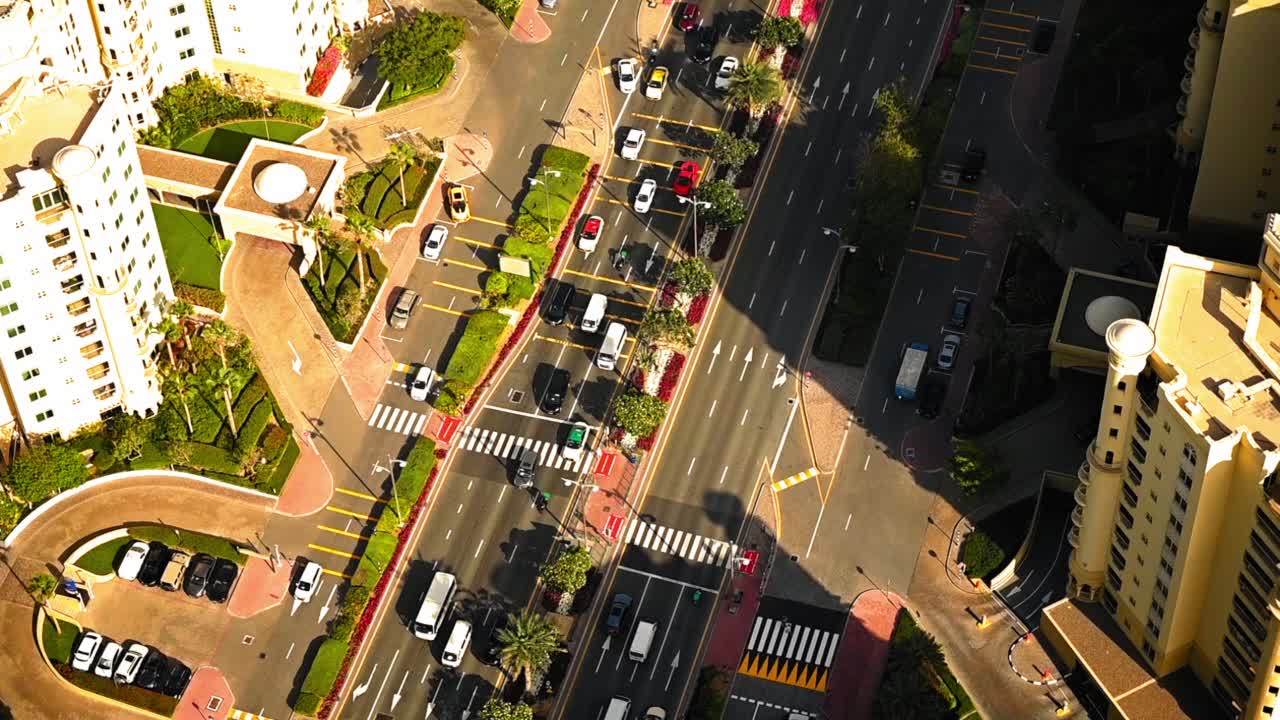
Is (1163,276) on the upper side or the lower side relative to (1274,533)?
upper

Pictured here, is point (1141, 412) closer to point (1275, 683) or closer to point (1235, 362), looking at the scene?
point (1235, 362)

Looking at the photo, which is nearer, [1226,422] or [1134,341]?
[1226,422]

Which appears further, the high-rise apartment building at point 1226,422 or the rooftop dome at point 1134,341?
the rooftop dome at point 1134,341

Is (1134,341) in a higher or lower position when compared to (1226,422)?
higher

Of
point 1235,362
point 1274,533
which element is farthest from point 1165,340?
point 1274,533

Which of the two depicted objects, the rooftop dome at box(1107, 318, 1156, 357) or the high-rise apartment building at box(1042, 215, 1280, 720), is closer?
the high-rise apartment building at box(1042, 215, 1280, 720)

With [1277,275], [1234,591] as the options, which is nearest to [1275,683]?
[1234,591]

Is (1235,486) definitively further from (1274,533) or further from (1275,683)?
(1275,683)

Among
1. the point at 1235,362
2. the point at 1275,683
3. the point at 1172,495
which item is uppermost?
the point at 1235,362

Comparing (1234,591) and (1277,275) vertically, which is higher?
(1277,275)
